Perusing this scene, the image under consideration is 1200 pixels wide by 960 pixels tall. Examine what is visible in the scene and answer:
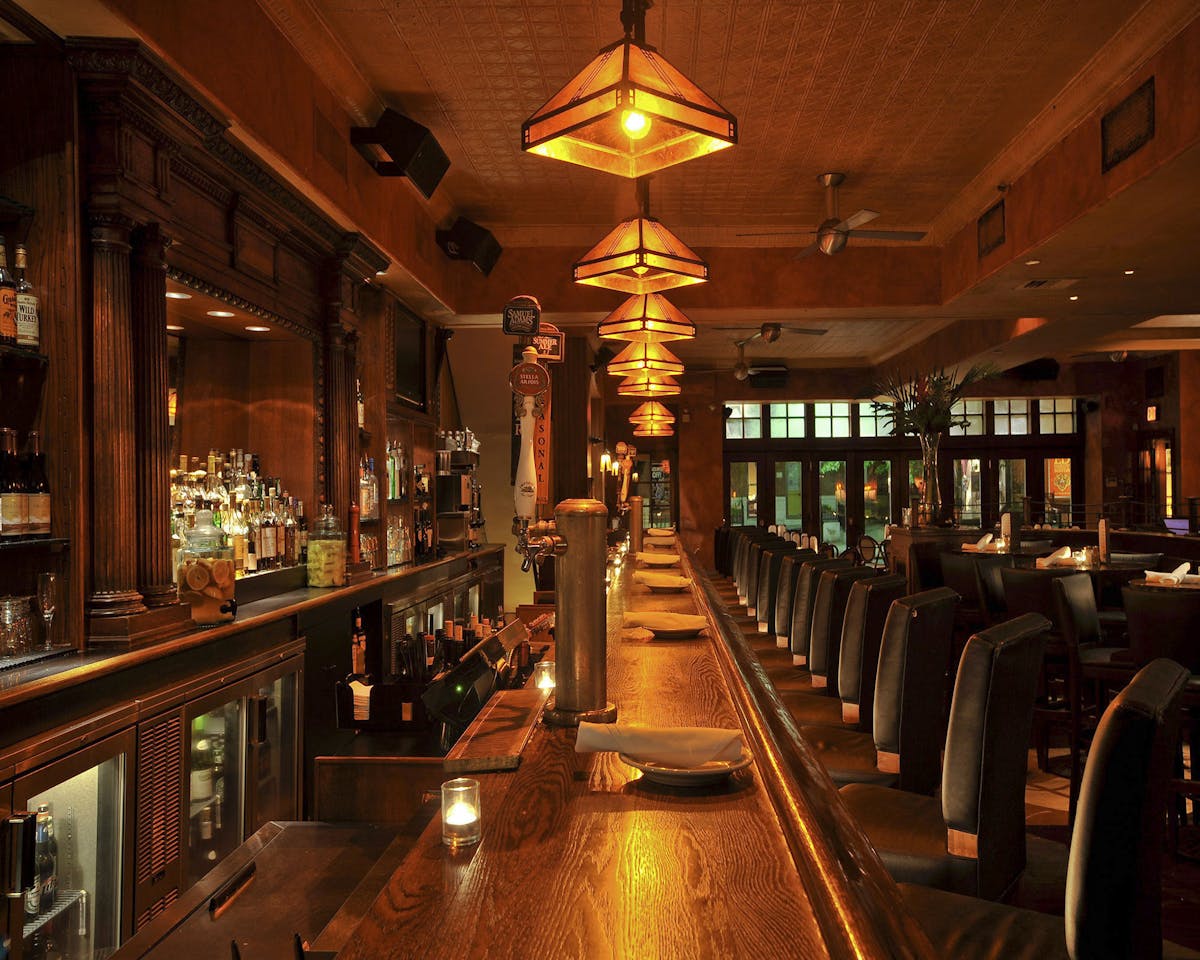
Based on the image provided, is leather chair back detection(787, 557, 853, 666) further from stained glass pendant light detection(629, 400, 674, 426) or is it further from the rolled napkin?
stained glass pendant light detection(629, 400, 674, 426)

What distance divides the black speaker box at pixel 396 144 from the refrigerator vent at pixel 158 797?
11.8 feet

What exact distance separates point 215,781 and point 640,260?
2473 millimetres

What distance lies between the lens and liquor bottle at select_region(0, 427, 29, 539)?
271 cm

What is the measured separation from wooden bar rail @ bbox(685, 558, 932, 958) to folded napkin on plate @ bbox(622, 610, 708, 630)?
1.04 m

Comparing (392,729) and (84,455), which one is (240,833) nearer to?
(392,729)

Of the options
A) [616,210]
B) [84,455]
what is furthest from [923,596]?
[616,210]

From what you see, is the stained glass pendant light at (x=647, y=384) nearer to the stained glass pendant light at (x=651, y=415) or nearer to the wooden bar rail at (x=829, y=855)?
the stained glass pendant light at (x=651, y=415)

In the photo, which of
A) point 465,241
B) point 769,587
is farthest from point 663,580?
point 465,241

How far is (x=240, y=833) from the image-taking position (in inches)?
143

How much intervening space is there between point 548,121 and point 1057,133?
4.67 metres

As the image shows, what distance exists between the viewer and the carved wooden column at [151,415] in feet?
10.7

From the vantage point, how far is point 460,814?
1.21m

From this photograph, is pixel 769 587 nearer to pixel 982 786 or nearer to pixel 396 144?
pixel 396 144

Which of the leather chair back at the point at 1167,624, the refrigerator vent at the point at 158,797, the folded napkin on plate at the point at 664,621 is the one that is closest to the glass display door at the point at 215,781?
the refrigerator vent at the point at 158,797
